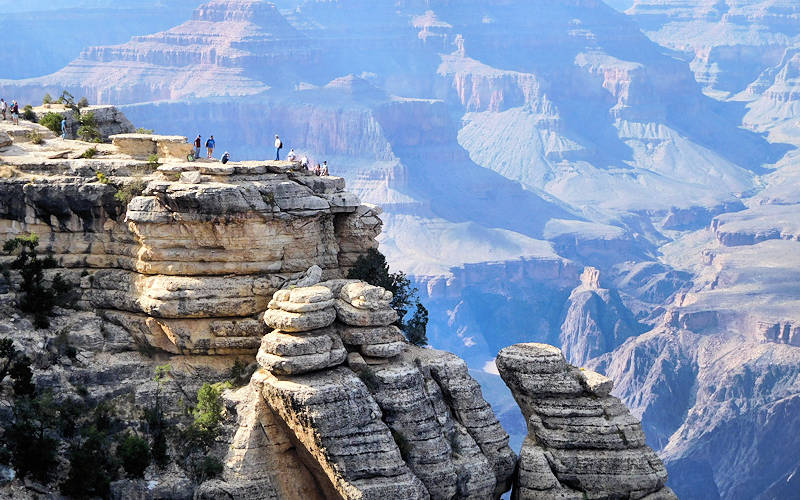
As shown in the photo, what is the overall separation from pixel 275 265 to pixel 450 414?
927 centimetres

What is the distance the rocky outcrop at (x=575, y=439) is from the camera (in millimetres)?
53156

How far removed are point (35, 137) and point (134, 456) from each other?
18178 millimetres

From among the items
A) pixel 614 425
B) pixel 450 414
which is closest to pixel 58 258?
pixel 450 414

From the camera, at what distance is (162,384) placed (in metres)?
52.9

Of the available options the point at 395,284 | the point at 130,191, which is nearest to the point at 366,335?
Result: the point at 395,284

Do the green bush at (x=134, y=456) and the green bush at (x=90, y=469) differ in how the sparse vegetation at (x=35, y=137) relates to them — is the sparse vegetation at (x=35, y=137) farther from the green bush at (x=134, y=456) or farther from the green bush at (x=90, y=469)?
the green bush at (x=134, y=456)

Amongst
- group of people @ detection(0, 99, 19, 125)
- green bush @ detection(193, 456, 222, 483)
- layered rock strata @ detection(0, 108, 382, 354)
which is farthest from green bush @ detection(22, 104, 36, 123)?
green bush @ detection(193, 456, 222, 483)

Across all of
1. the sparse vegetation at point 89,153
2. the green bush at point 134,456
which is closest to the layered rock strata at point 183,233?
the sparse vegetation at point 89,153

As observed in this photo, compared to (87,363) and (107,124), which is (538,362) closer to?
(87,363)

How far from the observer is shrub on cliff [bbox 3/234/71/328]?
173 ft

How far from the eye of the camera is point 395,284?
59656 millimetres

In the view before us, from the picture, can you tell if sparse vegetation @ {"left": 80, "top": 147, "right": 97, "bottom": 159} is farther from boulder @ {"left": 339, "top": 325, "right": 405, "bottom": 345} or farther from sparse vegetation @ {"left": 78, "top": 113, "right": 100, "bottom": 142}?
boulder @ {"left": 339, "top": 325, "right": 405, "bottom": 345}

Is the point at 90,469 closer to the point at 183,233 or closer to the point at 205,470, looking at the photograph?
the point at 205,470

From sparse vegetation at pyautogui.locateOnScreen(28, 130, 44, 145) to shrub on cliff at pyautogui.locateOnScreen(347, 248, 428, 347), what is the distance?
15540 millimetres
